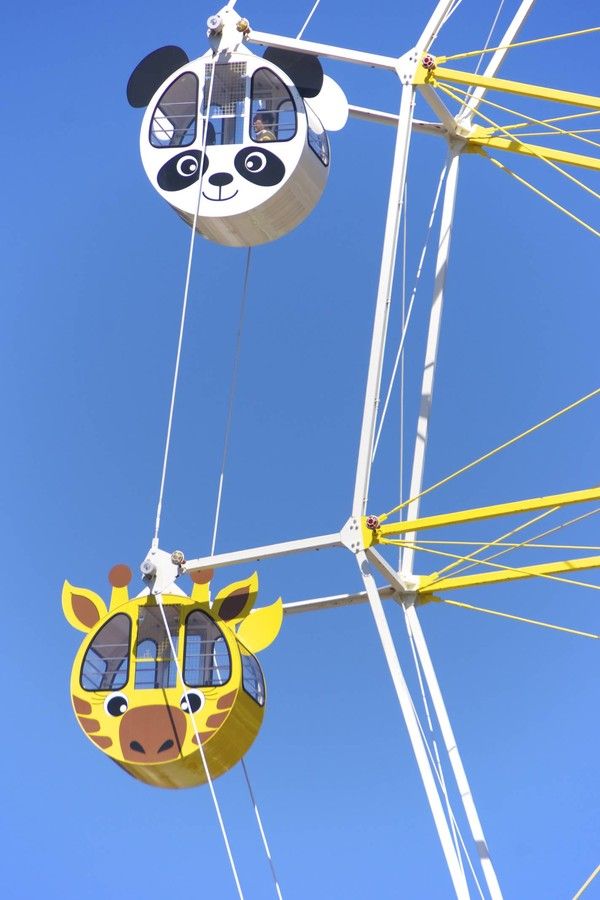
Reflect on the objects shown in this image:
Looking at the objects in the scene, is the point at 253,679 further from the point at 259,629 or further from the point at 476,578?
the point at 476,578

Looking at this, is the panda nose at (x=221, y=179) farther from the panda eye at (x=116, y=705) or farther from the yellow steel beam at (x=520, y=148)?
the panda eye at (x=116, y=705)

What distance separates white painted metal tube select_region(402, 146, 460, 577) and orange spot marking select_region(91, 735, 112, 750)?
5.08 m

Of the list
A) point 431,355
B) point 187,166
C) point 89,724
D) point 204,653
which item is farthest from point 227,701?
point 187,166

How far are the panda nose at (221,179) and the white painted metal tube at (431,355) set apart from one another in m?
3.33

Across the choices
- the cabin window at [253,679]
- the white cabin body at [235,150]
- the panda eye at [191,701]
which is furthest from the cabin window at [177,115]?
the panda eye at [191,701]

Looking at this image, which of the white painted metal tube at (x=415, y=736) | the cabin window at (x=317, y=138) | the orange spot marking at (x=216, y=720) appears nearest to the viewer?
the white painted metal tube at (x=415, y=736)

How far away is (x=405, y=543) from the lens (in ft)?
91.8

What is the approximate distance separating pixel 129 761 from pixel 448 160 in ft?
33.2

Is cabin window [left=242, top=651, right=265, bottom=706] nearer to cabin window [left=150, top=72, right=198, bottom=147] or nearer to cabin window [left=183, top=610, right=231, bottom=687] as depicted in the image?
cabin window [left=183, top=610, right=231, bottom=687]

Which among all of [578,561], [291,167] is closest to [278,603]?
[578,561]

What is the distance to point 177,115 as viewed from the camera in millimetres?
30141

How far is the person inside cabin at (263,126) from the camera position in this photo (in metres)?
29.3

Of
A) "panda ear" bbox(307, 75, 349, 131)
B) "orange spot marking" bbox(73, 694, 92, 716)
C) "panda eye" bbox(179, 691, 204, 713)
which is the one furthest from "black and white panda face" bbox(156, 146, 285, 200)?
"orange spot marking" bbox(73, 694, 92, 716)

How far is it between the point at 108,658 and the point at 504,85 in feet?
30.2
